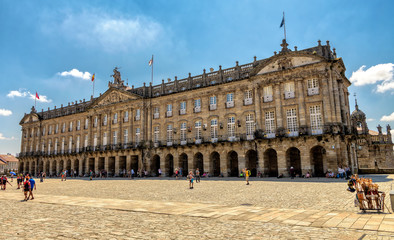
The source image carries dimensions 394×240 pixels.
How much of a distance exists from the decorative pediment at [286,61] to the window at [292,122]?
5282mm

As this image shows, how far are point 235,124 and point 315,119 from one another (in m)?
9.73

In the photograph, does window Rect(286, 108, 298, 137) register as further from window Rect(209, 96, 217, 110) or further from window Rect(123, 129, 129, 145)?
window Rect(123, 129, 129, 145)

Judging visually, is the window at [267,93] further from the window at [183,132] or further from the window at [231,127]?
the window at [183,132]

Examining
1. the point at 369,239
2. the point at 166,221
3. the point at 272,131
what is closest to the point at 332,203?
the point at 369,239

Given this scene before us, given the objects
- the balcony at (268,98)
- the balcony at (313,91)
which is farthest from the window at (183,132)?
the balcony at (313,91)

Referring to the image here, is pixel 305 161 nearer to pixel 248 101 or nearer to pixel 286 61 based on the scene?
pixel 248 101

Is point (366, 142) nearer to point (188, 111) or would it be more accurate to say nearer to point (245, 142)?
point (245, 142)

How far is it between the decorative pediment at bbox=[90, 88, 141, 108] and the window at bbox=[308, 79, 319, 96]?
26.4m

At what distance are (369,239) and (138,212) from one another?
784cm

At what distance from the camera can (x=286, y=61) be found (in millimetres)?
34188

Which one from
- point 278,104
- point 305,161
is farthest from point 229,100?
point 305,161

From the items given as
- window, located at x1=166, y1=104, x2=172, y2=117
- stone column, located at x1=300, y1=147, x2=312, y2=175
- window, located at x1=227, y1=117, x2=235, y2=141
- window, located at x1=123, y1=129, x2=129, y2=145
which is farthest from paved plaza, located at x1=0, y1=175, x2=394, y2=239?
window, located at x1=123, y1=129, x2=129, y2=145

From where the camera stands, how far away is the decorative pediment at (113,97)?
48562mm

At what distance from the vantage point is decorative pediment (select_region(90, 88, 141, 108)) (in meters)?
48.6
